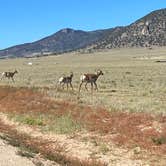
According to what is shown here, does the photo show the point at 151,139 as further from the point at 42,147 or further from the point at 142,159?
the point at 42,147

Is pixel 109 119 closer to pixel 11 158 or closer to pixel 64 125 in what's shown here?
pixel 64 125

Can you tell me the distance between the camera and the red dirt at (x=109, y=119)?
20159 millimetres

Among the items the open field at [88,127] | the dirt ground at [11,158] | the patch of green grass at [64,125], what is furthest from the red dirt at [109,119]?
the dirt ground at [11,158]

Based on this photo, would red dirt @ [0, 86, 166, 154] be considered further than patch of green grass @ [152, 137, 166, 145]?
Yes

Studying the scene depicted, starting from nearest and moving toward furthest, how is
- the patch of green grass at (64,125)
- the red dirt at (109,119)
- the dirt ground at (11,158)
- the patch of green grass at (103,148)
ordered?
1. the dirt ground at (11,158)
2. the patch of green grass at (103,148)
3. the red dirt at (109,119)
4. the patch of green grass at (64,125)

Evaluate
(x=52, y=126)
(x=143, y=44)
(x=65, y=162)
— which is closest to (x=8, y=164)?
(x=65, y=162)

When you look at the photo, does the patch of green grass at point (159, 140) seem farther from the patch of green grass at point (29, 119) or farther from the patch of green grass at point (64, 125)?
the patch of green grass at point (29, 119)

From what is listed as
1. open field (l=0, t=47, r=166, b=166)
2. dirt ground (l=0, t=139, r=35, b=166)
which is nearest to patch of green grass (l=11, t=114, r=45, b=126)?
open field (l=0, t=47, r=166, b=166)

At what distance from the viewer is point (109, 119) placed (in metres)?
24.3

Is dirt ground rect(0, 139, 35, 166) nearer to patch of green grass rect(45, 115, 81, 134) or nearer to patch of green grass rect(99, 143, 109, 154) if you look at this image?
patch of green grass rect(99, 143, 109, 154)

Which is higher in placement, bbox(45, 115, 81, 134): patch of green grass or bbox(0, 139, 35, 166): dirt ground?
bbox(0, 139, 35, 166): dirt ground

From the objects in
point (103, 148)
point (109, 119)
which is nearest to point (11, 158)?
point (103, 148)

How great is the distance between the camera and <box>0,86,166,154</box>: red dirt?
20159 mm

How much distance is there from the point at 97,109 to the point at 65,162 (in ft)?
35.2
